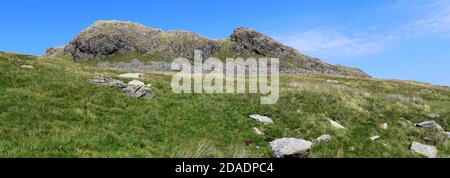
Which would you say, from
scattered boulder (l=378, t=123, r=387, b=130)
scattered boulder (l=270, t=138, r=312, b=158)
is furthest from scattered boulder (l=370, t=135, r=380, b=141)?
scattered boulder (l=270, t=138, r=312, b=158)

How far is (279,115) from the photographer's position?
27.4 m

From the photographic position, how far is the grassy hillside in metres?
18.2

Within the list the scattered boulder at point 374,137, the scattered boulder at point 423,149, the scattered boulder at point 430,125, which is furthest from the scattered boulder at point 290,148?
the scattered boulder at point 430,125

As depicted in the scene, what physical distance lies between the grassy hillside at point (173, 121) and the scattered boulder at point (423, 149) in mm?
380

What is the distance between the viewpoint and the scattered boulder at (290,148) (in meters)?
20.5

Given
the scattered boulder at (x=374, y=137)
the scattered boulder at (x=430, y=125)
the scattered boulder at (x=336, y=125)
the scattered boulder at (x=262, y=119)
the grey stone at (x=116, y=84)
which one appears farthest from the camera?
the grey stone at (x=116, y=84)

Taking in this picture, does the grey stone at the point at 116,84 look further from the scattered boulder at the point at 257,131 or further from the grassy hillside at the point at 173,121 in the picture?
the scattered boulder at the point at 257,131

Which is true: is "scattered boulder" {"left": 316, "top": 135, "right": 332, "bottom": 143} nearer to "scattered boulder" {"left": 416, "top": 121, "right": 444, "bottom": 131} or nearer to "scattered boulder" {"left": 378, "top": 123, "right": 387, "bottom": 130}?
"scattered boulder" {"left": 378, "top": 123, "right": 387, "bottom": 130}

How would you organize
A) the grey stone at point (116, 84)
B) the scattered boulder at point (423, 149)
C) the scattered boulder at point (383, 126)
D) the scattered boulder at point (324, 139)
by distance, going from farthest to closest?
the grey stone at point (116, 84)
the scattered boulder at point (383, 126)
the scattered boulder at point (324, 139)
the scattered boulder at point (423, 149)

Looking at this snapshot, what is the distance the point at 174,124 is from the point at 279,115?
7235 mm

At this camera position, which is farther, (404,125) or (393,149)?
(404,125)

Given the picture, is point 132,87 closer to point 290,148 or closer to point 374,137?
point 290,148
